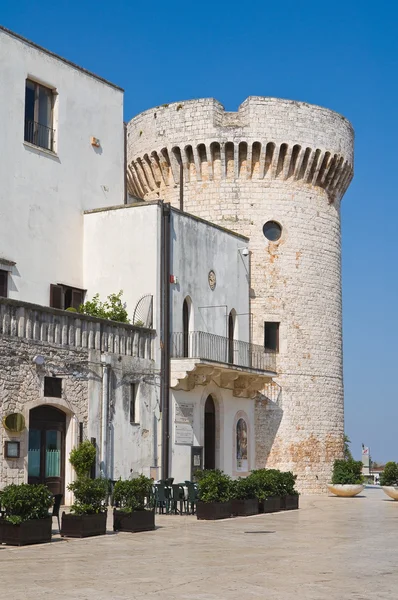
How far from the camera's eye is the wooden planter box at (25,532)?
14.9 metres

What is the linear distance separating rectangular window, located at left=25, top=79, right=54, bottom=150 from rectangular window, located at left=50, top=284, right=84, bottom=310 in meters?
4.29

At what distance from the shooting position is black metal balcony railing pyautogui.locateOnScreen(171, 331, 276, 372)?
90.7 feet

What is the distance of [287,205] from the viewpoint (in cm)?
3453

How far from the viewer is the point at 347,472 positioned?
110 feet

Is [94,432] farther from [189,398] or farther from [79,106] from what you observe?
[79,106]

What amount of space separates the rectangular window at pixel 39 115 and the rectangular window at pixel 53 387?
→ 311 inches

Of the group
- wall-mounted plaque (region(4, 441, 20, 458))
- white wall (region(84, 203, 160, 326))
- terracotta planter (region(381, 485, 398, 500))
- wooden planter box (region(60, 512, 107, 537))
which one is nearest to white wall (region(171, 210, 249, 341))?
white wall (region(84, 203, 160, 326))

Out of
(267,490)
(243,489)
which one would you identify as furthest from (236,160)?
(243,489)

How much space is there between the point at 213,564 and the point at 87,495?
3.95m

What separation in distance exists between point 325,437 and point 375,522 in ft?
41.9

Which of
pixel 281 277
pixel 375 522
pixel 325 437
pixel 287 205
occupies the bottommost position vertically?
pixel 375 522

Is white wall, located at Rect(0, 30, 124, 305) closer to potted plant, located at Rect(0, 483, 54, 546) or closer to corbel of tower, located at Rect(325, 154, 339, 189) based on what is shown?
corbel of tower, located at Rect(325, 154, 339, 189)

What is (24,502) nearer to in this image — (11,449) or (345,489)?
(11,449)

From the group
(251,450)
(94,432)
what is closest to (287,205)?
(251,450)
